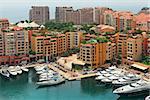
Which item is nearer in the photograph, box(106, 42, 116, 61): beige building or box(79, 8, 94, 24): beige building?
box(106, 42, 116, 61): beige building

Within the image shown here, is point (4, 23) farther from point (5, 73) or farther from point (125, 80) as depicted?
point (125, 80)

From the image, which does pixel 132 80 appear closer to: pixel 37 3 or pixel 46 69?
pixel 46 69

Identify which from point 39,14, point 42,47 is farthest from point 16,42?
point 39,14

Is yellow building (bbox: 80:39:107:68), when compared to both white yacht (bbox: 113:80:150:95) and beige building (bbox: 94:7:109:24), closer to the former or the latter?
white yacht (bbox: 113:80:150:95)

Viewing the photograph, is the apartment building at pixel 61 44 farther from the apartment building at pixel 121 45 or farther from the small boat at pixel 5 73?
the small boat at pixel 5 73

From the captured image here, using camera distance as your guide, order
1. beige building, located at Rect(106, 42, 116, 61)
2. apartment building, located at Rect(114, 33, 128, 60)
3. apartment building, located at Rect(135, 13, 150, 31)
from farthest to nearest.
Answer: apartment building, located at Rect(135, 13, 150, 31) < apartment building, located at Rect(114, 33, 128, 60) < beige building, located at Rect(106, 42, 116, 61)

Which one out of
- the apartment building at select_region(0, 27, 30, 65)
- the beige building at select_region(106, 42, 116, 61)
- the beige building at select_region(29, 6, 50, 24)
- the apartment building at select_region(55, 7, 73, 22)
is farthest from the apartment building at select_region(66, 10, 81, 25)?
the beige building at select_region(106, 42, 116, 61)

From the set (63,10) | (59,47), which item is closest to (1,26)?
(59,47)
